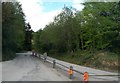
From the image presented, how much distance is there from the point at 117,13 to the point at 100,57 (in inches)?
257

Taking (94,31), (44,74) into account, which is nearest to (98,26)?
(94,31)

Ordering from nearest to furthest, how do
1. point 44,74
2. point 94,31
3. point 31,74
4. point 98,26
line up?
point 31,74 → point 44,74 → point 98,26 → point 94,31

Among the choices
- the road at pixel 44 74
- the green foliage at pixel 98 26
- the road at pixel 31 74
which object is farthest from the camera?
the green foliage at pixel 98 26

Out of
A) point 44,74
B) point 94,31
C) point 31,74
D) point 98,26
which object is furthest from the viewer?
point 94,31

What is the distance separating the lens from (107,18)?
37.5 m

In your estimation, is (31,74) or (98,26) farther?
(98,26)

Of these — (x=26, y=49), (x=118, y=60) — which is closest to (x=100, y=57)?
(x=118, y=60)

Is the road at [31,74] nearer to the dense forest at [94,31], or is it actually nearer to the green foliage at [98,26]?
the dense forest at [94,31]

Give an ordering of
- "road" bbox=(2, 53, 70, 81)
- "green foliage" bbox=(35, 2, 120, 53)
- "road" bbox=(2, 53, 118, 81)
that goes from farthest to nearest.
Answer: "green foliage" bbox=(35, 2, 120, 53)
"road" bbox=(2, 53, 118, 81)
"road" bbox=(2, 53, 70, 81)

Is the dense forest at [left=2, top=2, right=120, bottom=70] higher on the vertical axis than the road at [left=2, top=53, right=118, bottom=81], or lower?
higher

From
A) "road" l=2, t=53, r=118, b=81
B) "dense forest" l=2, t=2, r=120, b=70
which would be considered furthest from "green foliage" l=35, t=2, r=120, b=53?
"road" l=2, t=53, r=118, b=81

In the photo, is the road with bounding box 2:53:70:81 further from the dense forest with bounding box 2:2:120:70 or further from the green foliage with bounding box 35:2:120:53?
the green foliage with bounding box 35:2:120:53

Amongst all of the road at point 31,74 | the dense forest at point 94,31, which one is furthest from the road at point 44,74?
the dense forest at point 94,31

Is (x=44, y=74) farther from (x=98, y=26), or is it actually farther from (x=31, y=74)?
(x=98, y=26)
